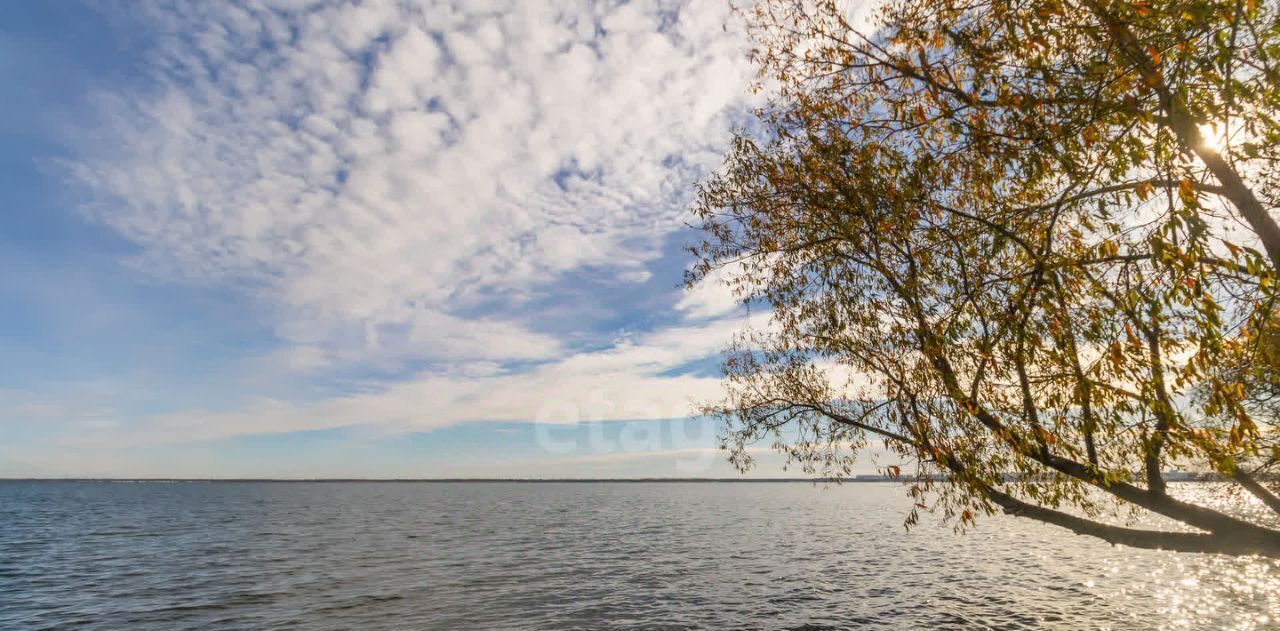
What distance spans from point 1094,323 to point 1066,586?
3578 centimetres

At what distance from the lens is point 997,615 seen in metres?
27.4

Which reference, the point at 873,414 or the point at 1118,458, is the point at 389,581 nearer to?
the point at 873,414

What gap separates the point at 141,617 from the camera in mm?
28219

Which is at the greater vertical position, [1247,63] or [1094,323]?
[1247,63]

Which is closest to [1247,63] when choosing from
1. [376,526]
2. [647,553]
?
[647,553]

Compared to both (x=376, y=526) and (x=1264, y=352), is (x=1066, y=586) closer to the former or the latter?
(x=1264, y=352)

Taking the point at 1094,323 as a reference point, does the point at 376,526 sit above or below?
below

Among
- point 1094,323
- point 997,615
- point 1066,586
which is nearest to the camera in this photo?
point 1094,323

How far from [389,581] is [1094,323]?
38.9m

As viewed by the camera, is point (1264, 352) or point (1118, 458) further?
point (1118, 458)

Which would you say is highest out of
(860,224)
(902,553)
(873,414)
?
(860,224)

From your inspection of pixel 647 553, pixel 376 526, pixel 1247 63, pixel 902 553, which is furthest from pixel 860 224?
pixel 376 526

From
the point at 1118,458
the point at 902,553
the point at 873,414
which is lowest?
the point at 902,553

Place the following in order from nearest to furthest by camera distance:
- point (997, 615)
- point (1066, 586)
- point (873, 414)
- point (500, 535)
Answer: point (873, 414) < point (997, 615) < point (1066, 586) < point (500, 535)
